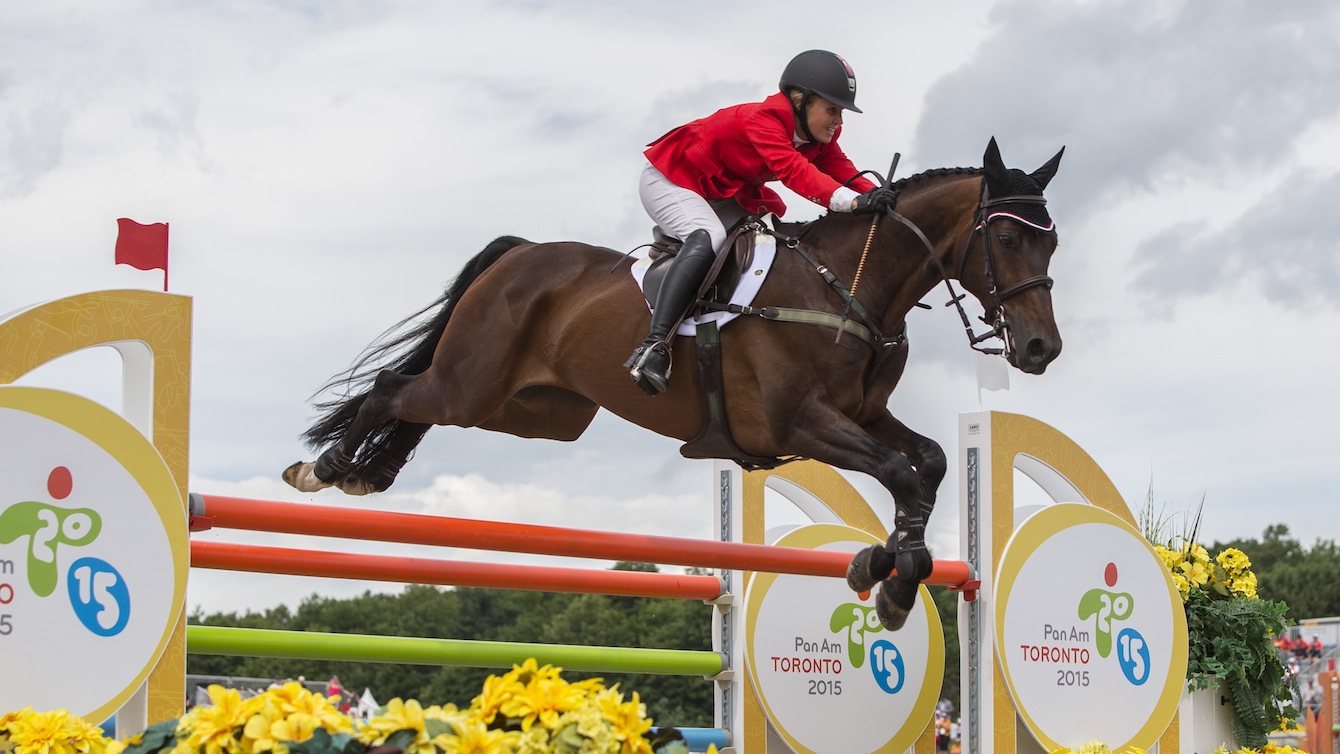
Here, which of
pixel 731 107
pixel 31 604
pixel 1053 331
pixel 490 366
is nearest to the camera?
pixel 31 604

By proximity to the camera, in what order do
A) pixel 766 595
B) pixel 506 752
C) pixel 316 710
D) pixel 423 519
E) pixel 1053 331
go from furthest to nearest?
pixel 766 595 → pixel 1053 331 → pixel 423 519 → pixel 316 710 → pixel 506 752

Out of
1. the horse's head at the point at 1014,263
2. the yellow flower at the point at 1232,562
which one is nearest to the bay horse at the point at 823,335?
the horse's head at the point at 1014,263

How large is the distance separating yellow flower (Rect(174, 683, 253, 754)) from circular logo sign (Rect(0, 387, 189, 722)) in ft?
2.79

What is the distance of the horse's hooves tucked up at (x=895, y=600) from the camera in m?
4.20

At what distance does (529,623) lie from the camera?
40250mm

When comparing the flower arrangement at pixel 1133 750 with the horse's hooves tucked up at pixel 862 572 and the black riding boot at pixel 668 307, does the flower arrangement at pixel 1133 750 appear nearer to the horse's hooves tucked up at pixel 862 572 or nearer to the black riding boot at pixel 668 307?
the horse's hooves tucked up at pixel 862 572

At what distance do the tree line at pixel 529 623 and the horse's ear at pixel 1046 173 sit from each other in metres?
26.6

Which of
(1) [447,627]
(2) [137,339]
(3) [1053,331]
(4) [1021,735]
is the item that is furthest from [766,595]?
(1) [447,627]

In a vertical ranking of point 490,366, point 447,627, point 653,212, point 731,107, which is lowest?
point 447,627

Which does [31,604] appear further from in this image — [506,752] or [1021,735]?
[1021,735]

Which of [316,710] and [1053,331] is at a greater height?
[1053,331]

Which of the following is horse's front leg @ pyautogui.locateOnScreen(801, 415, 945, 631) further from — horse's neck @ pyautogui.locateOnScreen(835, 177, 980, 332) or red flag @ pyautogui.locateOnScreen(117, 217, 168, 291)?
red flag @ pyautogui.locateOnScreen(117, 217, 168, 291)

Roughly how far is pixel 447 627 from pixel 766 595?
38.8m

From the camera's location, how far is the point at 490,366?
4875mm
